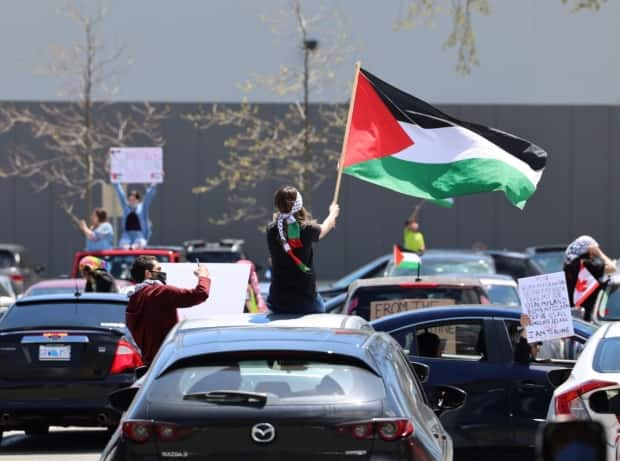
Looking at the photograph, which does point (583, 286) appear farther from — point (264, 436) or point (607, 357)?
point (264, 436)

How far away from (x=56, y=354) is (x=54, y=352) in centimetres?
3

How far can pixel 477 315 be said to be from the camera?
1164cm

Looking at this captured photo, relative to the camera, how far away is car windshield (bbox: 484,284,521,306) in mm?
18297

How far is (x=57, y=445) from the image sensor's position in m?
13.8

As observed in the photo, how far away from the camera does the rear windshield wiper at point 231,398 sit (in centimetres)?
615

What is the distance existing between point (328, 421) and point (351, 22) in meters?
35.2

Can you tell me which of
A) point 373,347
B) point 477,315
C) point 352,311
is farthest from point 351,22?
point 373,347

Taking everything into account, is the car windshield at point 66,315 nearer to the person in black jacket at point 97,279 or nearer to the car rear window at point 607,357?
the person in black jacket at point 97,279

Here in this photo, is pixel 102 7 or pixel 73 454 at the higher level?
pixel 102 7

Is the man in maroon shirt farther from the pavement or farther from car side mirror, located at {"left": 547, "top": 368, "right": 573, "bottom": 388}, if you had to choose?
car side mirror, located at {"left": 547, "top": 368, "right": 573, "bottom": 388}

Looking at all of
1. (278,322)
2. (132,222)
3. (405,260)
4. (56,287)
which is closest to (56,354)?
(56,287)

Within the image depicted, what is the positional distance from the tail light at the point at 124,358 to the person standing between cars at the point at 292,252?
7.89 feet

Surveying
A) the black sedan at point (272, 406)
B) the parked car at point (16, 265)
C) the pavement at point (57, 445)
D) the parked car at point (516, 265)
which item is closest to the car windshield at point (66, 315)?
the pavement at point (57, 445)

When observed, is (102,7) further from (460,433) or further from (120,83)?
(460,433)
